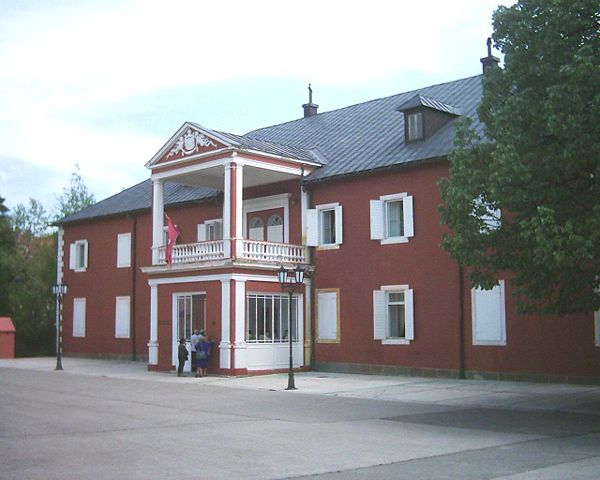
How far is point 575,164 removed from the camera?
13422mm

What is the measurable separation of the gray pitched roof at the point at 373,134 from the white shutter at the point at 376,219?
124cm

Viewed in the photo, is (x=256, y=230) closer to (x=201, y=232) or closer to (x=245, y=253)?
(x=201, y=232)

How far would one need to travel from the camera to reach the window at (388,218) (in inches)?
1008

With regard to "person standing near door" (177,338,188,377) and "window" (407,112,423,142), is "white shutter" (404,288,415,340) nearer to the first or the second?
"window" (407,112,423,142)

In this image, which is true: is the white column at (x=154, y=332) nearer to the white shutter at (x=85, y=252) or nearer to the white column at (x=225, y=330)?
the white column at (x=225, y=330)

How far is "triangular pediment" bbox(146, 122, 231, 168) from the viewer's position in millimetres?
26625

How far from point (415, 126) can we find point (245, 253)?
7198 mm

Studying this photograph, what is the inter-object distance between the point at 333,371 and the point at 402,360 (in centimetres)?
306

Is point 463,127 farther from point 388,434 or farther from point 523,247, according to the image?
point 388,434

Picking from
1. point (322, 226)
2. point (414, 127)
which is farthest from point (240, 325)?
point (414, 127)

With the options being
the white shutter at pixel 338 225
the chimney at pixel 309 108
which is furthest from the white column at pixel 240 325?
the chimney at pixel 309 108

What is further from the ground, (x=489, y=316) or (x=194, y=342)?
(x=489, y=316)

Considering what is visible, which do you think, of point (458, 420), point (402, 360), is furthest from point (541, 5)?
point (402, 360)

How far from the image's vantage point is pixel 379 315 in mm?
25750
